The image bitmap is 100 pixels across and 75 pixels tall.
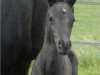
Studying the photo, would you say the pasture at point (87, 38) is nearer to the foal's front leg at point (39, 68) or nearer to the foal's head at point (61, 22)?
the foal's front leg at point (39, 68)

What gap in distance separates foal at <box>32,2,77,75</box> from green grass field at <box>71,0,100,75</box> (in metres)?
1.75

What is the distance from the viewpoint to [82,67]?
15.5 feet

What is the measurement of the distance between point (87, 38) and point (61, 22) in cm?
450

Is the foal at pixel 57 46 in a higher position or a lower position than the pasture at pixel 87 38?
higher

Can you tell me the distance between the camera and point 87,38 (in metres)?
6.88

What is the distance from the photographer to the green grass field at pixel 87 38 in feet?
15.5

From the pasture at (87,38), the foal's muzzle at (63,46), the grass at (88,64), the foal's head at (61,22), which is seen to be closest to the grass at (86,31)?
the pasture at (87,38)

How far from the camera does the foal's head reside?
2.37 metres

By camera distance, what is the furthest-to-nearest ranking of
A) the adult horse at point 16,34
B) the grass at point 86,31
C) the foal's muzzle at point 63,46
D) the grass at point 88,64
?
the grass at point 86,31, the grass at point 88,64, the adult horse at point 16,34, the foal's muzzle at point 63,46

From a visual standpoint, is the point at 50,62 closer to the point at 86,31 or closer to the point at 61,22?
the point at 61,22

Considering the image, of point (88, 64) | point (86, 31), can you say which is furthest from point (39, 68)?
Result: point (86, 31)

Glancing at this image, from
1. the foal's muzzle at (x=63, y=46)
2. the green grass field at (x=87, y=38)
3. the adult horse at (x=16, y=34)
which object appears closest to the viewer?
the foal's muzzle at (x=63, y=46)

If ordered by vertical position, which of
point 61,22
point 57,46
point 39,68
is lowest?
point 39,68

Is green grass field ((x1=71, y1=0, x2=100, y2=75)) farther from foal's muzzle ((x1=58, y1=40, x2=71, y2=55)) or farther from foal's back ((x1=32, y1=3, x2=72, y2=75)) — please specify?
foal's muzzle ((x1=58, y1=40, x2=71, y2=55))
